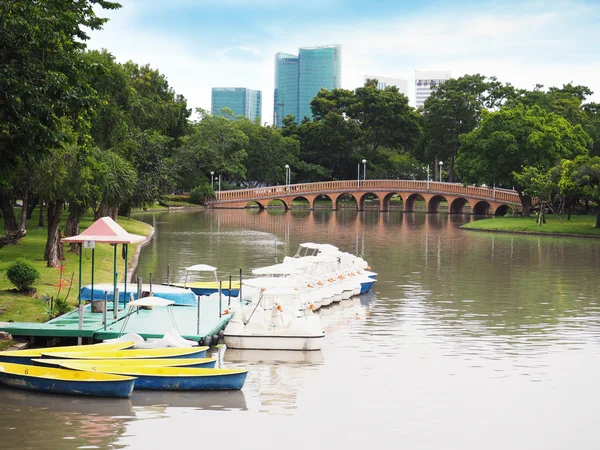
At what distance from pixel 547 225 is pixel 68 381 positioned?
181ft

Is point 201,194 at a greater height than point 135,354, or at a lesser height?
greater

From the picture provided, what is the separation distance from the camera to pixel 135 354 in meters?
17.2

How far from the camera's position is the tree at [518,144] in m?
74.9

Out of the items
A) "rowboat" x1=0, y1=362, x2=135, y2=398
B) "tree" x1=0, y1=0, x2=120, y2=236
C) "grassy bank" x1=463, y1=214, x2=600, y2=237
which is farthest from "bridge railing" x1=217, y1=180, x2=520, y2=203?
"rowboat" x1=0, y1=362, x2=135, y2=398

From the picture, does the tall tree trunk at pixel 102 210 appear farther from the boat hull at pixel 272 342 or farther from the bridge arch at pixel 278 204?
the bridge arch at pixel 278 204

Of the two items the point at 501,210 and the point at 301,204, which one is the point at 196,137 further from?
the point at 501,210

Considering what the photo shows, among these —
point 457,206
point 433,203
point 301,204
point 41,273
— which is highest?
point 433,203

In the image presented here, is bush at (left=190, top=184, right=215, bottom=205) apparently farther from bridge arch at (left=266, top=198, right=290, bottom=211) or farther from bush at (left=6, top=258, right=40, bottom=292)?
bush at (left=6, top=258, right=40, bottom=292)

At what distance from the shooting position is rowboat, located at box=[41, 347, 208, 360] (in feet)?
55.7

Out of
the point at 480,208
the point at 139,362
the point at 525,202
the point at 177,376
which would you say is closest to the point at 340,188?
the point at 480,208

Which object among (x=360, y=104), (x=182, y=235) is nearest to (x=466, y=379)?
(x=182, y=235)

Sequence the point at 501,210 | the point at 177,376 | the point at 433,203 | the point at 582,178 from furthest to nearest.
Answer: the point at 433,203, the point at 501,210, the point at 582,178, the point at 177,376

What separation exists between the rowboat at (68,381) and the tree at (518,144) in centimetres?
6137

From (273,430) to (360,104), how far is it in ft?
328
